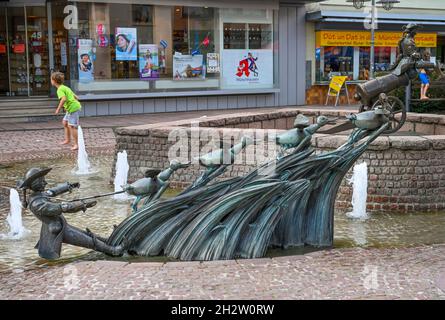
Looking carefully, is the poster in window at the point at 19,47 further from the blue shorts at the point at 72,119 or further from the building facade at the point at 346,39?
the building facade at the point at 346,39

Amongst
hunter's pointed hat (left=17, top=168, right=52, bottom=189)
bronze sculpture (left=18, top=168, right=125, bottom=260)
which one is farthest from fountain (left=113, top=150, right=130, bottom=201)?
hunter's pointed hat (left=17, top=168, right=52, bottom=189)

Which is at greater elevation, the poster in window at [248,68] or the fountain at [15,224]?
the poster in window at [248,68]

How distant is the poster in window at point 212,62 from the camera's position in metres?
23.5

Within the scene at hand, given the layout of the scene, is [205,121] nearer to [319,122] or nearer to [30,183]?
[319,122]

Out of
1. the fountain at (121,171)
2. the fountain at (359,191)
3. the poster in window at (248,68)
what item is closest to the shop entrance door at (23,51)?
the poster in window at (248,68)

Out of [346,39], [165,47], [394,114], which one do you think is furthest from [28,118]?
[394,114]

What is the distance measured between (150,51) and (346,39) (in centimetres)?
837

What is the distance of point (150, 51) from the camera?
72.9 feet

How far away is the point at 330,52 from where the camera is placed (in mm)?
26266

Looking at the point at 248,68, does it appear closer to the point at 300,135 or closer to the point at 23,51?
the point at 23,51

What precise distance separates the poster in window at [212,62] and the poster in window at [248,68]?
300mm

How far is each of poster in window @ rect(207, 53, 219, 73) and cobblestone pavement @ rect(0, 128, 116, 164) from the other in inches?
253

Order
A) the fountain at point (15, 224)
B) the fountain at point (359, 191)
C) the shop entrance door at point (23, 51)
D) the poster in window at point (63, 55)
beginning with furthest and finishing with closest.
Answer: the shop entrance door at point (23, 51) < the poster in window at point (63, 55) < the fountain at point (359, 191) < the fountain at point (15, 224)

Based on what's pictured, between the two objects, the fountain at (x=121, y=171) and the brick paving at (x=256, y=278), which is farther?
the fountain at (x=121, y=171)
